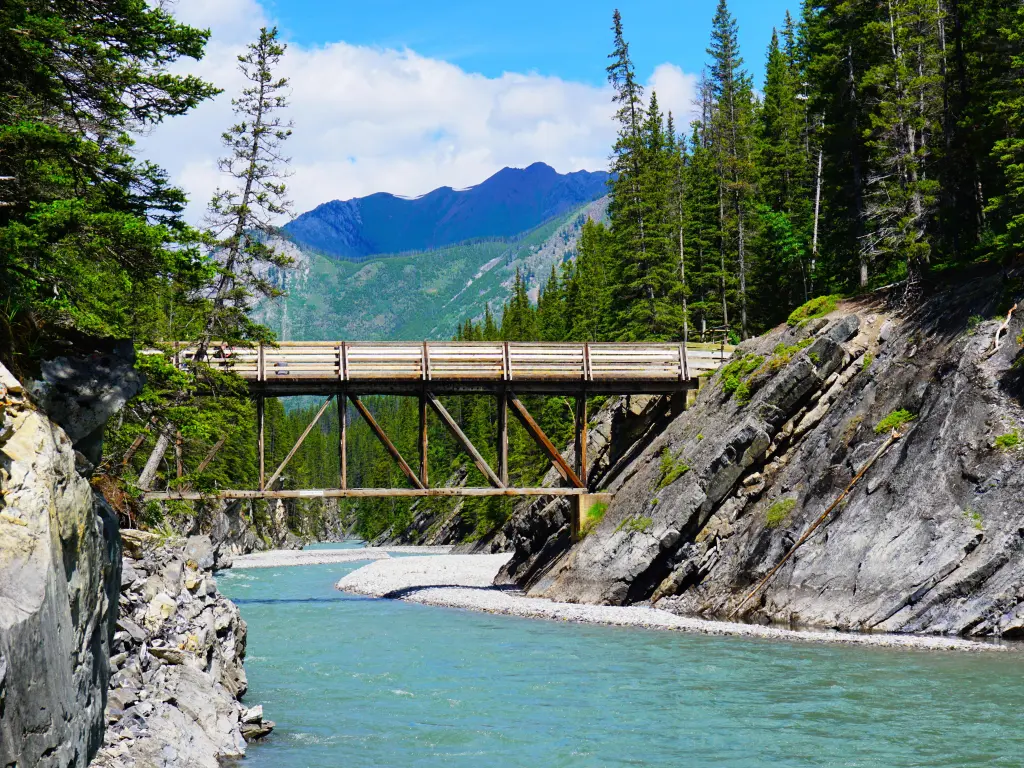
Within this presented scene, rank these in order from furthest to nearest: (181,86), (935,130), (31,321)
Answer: (935,130) < (181,86) < (31,321)

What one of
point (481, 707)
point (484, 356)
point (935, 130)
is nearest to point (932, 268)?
point (935, 130)

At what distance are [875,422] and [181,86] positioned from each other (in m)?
21.6

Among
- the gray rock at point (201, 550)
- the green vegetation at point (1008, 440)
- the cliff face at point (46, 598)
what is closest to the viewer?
the cliff face at point (46, 598)

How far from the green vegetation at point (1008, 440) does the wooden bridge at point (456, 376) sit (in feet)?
44.0

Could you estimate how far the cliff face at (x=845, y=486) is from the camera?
22531mm

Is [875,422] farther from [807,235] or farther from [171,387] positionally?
[807,235]

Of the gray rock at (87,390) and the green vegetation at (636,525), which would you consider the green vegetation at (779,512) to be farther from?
the gray rock at (87,390)

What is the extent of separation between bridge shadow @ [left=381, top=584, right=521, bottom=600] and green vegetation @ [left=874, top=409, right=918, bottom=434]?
610 inches

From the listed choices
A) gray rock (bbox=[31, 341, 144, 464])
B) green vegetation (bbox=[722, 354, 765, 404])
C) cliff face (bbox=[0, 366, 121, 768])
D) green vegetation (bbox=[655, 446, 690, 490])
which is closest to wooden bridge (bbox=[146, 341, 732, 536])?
green vegetation (bbox=[722, 354, 765, 404])

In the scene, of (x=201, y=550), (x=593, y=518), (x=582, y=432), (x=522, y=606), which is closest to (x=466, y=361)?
(x=582, y=432)

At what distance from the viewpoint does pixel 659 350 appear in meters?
35.9

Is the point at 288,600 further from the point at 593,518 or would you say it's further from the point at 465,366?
the point at 593,518

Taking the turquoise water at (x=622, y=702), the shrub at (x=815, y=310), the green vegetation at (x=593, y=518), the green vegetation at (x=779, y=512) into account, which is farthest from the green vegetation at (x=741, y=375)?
the turquoise water at (x=622, y=702)

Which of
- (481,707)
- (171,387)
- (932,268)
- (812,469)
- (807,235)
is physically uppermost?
(807,235)
